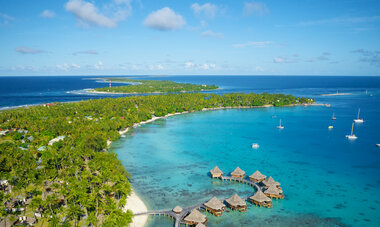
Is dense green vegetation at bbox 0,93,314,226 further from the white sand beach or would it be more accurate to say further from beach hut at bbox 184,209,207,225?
beach hut at bbox 184,209,207,225

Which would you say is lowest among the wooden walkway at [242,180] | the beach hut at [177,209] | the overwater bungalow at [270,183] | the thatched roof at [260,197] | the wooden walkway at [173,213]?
the wooden walkway at [173,213]

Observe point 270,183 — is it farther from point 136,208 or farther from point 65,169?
point 65,169

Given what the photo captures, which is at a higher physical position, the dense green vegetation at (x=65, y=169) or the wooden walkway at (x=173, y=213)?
the dense green vegetation at (x=65, y=169)

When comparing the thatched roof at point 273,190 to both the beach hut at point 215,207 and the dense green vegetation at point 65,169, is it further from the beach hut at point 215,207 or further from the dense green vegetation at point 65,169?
the dense green vegetation at point 65,169

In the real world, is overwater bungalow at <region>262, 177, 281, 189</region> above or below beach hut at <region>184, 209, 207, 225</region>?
above

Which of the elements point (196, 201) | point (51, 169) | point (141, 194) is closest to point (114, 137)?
point (51, 169)

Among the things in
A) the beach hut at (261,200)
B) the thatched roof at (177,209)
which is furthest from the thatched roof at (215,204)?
the beach hut at (261,200)

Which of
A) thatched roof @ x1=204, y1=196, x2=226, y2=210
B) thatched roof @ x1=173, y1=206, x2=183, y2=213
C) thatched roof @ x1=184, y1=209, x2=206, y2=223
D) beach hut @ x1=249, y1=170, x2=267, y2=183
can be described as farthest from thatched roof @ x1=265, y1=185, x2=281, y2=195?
thatched roof @ x1=173, y1=206, x2=183, y2=213

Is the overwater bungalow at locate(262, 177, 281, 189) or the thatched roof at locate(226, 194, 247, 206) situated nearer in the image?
the thatched roof at locate(226, 194, 247, 206)

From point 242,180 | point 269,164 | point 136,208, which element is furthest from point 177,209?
point 269,164
